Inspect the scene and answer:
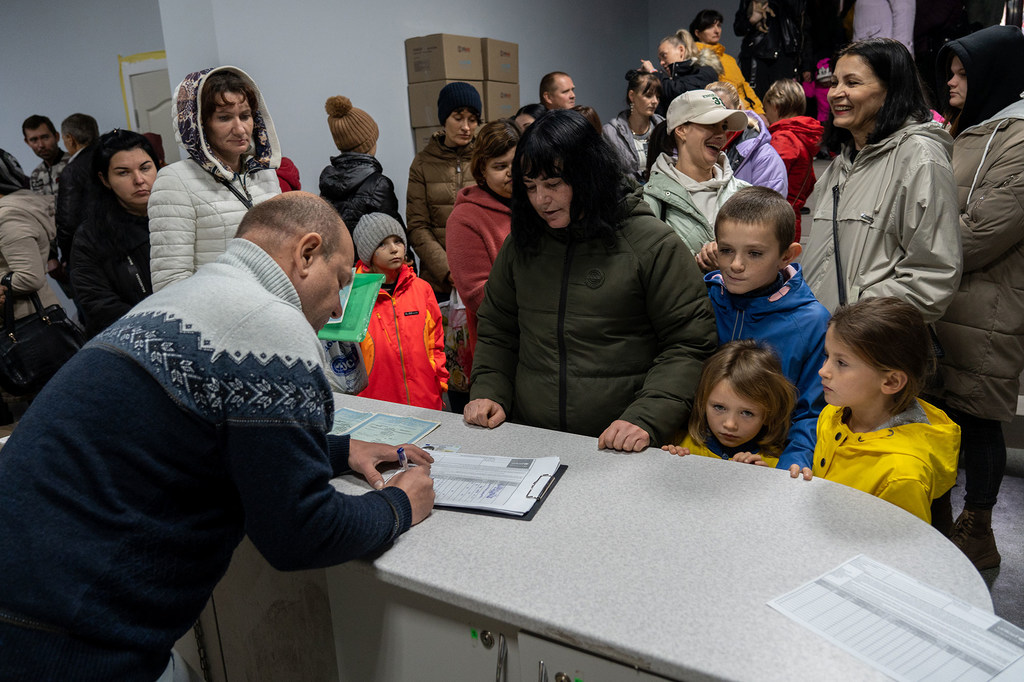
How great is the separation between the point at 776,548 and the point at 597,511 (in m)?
0.31

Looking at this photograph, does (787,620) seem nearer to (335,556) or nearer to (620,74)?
(335,556)

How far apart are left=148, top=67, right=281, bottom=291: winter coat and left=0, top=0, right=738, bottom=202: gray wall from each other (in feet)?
5.12

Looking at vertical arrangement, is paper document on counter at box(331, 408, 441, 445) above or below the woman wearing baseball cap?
below

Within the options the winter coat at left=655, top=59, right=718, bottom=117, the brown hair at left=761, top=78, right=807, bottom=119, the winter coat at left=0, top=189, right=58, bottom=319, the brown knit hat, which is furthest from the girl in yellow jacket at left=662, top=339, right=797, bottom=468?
the winter coat at left=0, top=189, right=58, bottom=319

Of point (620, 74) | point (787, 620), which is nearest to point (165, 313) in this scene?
point (787, 620)

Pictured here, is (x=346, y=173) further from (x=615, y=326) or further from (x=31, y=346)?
(x=615, y=326)

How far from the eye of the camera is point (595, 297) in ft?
5.44

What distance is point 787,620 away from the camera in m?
0.96

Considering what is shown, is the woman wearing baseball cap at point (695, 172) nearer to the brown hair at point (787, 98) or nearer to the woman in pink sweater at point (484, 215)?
the woman in pink sweater at point (484, 215)

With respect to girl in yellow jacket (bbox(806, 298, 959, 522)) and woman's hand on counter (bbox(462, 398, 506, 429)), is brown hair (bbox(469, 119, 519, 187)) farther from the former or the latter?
girl in yellow jacket (bbox(806, 298, 959, 522))

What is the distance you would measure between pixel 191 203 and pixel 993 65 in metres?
2.59

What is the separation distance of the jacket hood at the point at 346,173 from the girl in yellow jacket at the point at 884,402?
2.69m

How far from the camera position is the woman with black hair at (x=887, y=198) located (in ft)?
6.07

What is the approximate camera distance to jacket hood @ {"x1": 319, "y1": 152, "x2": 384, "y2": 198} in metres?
3.59
